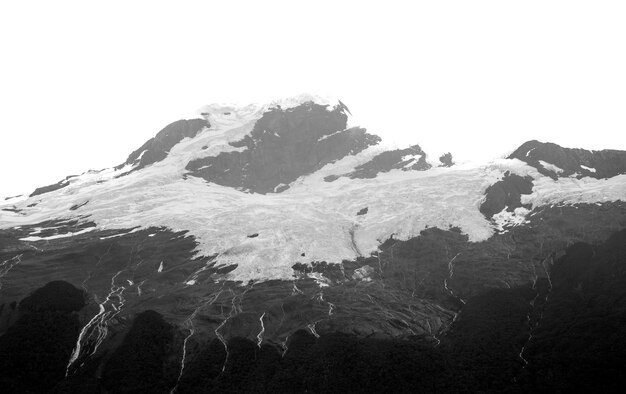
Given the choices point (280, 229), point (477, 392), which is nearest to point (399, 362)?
point (477, 392)

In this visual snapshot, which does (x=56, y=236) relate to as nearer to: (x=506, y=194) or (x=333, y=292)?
(x=333, y=292)

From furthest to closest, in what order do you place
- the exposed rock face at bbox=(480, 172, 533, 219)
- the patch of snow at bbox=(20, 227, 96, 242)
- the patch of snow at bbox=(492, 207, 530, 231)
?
the exposed rock face at bbox=(480, 172, 533, 219) → the patch of snow at bbox=(20, 227, 96, 242) → the patch of snow at bbox=(492, 207, 530, 231)

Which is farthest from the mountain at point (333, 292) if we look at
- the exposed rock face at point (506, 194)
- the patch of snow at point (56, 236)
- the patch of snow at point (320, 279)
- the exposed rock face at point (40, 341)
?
the patch of snow at point (56, 236)

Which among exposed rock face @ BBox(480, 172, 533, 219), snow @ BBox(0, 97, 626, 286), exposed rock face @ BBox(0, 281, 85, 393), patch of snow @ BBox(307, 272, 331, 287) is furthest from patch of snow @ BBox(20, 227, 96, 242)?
exposed rock face @ BBox(480, 172, 533, 219)

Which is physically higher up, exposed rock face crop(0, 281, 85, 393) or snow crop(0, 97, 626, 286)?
snow crop(0, 97, 626, 286)

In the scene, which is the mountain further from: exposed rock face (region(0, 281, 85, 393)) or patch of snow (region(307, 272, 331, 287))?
patch of snow (region(307, 272, 331, 287))

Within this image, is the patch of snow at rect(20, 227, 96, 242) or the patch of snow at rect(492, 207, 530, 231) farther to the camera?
the patch of snow at rect(20, 227, 96, 242)
